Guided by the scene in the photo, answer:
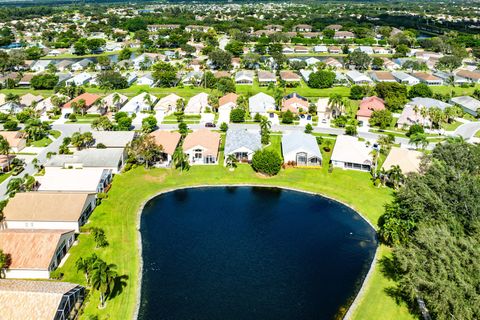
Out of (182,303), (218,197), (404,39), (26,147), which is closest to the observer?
(182,303)

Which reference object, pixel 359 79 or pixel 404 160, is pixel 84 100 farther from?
pixel 359 79

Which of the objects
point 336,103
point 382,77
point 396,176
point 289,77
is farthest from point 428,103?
point 396,176

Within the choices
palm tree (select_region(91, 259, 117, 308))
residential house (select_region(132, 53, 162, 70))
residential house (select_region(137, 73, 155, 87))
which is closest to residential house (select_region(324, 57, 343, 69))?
residential house (select_region(132, 53, 162, 70))

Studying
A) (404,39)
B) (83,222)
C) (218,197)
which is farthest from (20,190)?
(404,39)

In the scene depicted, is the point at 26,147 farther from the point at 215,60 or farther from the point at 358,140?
the point at 215,60

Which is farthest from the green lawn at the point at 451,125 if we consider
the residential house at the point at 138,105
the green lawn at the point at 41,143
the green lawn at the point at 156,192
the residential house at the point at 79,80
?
the residential house at the point at 79,80

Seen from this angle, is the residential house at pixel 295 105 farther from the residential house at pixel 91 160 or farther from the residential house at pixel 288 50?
the residential house at pixel 288 50
